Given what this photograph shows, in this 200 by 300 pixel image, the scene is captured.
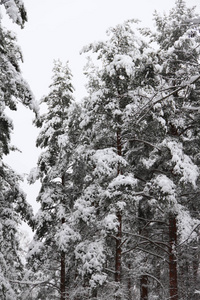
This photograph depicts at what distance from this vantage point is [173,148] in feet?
29.6

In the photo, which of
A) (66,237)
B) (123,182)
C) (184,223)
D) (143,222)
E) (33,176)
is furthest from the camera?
(33,176)

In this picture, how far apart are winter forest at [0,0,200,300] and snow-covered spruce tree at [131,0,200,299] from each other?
0.04 meters

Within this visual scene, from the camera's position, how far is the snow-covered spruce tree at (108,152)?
863cm

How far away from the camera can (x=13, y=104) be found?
23.7 ft

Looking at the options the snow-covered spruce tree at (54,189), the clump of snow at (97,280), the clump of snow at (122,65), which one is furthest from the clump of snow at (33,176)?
the clump of snow at (122,65)

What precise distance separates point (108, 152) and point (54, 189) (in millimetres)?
4123

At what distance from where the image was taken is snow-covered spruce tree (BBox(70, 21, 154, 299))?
8633 mm

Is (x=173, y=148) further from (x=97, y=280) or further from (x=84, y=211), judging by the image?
(x=97, y=280)

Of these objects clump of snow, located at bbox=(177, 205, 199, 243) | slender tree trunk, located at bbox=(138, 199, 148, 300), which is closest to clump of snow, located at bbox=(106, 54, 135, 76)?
clump of snow, located at bbox=(177, 205, 199, 243)

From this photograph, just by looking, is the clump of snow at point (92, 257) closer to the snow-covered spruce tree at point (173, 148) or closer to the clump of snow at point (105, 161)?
the snow-covered spruce tree at point (173, 148)

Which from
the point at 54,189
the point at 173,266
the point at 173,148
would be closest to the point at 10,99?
the point at 173,148

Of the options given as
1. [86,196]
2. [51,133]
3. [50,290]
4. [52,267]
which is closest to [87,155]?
[86,196]

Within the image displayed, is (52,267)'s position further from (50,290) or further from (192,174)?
(192,174)

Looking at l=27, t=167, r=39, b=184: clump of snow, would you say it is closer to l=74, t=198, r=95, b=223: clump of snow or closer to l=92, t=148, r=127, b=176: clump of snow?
l=74, t=198, r=95, b=223: clump of snow
